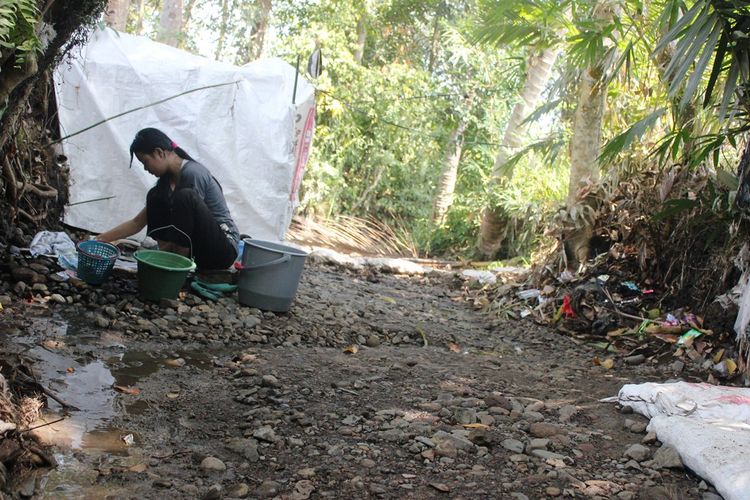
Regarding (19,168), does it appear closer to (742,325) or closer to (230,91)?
(230,91)

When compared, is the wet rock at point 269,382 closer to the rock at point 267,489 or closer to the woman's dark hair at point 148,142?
the rock at point 267,489

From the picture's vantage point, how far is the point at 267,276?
470 centimetres

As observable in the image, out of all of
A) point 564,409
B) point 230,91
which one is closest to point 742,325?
point 564,409

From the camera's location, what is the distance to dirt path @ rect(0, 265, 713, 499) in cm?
240

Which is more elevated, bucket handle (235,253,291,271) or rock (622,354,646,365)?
bucket handle (235,253,291,271)

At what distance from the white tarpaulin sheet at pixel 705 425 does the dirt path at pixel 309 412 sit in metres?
0.09

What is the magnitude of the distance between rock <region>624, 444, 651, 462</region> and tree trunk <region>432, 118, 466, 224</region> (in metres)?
9.91

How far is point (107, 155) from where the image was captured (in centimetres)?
623

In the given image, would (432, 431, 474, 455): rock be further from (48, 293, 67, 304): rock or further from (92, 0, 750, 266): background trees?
(92, 0, 750, 266): background trees

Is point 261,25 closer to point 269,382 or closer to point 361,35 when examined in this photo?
point 361,35

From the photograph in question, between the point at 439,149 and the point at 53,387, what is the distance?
11.2m

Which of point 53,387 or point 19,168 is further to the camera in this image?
point 19,168

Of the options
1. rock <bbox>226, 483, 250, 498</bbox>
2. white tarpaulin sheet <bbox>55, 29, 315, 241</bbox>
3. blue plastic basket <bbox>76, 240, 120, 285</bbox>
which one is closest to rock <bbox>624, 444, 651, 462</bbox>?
rock <bbox>226, 483, 250, 498</bbox>

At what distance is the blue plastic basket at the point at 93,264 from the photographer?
427 centimetres
